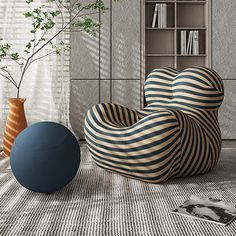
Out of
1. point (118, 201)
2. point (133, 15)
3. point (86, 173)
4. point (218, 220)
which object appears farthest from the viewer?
point (133, 15)

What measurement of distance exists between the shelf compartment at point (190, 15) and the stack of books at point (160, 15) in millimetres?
290

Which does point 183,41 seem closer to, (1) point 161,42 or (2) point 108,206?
(1) point 161,42

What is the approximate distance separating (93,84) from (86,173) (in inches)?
77.0

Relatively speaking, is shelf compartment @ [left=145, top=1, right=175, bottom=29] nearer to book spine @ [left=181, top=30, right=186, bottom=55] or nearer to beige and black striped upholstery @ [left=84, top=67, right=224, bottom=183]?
book spine @ [left=181, top=30, right=186, bottom=55]

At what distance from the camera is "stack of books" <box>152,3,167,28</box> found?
4.39m

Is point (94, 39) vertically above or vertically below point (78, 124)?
above

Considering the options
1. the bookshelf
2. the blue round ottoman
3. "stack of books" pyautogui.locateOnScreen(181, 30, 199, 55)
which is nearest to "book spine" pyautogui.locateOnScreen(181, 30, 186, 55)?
"stack of books" pyautogui.locateOnScreen(181, 30, 199, 55)

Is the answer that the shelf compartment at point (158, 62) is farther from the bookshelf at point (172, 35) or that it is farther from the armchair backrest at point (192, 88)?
the armchair backrest at point (192, 88)

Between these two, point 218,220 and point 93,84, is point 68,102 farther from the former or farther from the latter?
point 218,220

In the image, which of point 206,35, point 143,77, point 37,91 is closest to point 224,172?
point 143,77

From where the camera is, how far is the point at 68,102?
4.38 m

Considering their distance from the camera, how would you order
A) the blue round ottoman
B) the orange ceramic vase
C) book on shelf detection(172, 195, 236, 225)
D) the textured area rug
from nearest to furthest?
the textured area rug
book on shelf detection(172, 195, 236, 225)
the blue round ottoman
the orange ceramic vase

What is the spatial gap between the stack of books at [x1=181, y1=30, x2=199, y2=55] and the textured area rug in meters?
2.18

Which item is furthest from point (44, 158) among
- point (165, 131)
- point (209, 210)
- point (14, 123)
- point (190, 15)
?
point (190, 15)
